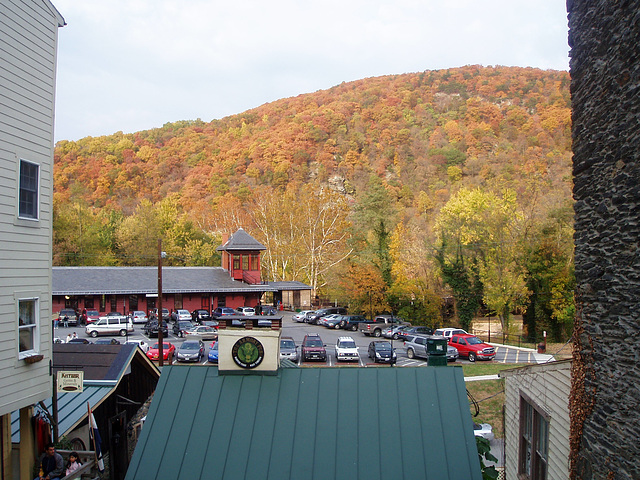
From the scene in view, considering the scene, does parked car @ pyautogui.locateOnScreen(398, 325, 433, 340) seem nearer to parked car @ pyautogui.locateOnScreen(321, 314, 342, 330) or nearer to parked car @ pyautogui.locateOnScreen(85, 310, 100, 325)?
parked car @ pyautogui.locateOnScreen(321, 314, 342, 330)

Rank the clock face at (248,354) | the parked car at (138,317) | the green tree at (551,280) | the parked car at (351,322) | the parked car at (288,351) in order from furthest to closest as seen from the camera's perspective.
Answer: the parked car at (351,322) < the parked car at (138,317) < the green tree at (551,280) < the parked car at (288,351) < the clock face at (248,354)

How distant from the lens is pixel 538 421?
967cm

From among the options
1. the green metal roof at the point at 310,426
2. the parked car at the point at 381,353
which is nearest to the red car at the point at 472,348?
the parked car at the point at 381,353

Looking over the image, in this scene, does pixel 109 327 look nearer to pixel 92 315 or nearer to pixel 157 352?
pixel 92 315

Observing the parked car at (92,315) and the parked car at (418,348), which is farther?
the parked car at (92,315)

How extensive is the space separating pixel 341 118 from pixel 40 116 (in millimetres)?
131680

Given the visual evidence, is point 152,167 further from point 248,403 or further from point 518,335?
point 248,403

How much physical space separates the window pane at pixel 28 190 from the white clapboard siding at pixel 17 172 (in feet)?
0.35

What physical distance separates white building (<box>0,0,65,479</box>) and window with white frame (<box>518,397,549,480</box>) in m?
9.75

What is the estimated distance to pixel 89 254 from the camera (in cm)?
6819

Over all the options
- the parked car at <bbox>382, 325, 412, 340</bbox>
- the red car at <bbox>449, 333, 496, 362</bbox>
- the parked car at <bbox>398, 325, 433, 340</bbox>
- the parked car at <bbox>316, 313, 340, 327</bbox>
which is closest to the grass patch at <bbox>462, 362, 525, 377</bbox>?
the red car at <bbox>449, 333, 496, 362</bbox>

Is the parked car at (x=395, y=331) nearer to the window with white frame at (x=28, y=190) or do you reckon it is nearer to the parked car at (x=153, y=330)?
the parked car at (x=153, y=330)

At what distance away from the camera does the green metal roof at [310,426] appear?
26.6 feet

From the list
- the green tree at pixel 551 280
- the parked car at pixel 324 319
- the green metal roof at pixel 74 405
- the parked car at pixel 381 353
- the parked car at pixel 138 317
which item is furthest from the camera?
the parked car at pixel 324 319
